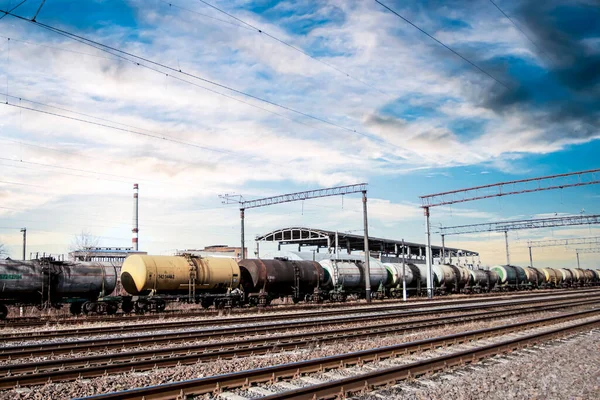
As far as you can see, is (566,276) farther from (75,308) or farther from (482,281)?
(75,308)

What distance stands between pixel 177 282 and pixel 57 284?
6.27 m

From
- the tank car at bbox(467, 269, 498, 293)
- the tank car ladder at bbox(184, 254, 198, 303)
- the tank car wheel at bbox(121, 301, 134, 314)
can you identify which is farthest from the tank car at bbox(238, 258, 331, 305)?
the tank car at bbox(467, 269, 498, 293)

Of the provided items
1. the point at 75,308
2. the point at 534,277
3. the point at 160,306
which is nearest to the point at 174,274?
the point at 160,306

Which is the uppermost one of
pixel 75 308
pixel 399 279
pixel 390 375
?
pixel 399 279

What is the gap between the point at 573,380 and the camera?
1070cm

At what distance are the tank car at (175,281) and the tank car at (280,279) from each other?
79.5 inches

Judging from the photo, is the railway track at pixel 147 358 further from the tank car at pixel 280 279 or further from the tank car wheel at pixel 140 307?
the tank car at pixel 280 279

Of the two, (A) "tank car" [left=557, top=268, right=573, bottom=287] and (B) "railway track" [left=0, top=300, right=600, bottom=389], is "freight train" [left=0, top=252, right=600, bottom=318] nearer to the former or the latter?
(B) "railway track" [left=0, top=300, right=600, bottom=389]

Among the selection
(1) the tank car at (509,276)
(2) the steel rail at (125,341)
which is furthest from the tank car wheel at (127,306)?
(1) the tank car at (509,276)

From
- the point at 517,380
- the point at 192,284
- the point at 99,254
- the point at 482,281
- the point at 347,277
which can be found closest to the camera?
the point at 517,380

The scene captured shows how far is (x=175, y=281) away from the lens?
2828 centimetres

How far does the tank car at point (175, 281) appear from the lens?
2747cm

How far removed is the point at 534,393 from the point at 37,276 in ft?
78.6

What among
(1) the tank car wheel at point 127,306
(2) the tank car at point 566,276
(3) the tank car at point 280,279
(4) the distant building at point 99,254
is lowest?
(2) the tank car at point 566,276
